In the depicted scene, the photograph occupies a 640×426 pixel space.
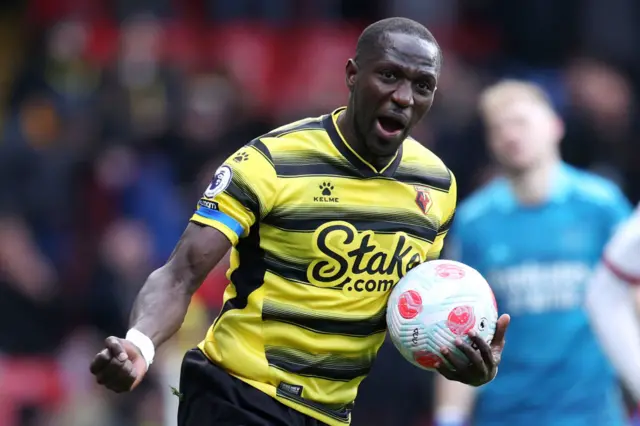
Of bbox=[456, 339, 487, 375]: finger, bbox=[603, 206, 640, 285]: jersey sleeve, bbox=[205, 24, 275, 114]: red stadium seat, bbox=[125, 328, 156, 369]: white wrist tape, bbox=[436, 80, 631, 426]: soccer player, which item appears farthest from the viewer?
bbox=[205, 24, 275, 114]: red stadium seat

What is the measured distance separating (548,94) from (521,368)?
589cm

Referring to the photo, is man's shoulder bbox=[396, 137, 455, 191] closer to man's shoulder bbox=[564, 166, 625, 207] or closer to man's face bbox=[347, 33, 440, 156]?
man's face bbox=[347, 33, 440, 156]

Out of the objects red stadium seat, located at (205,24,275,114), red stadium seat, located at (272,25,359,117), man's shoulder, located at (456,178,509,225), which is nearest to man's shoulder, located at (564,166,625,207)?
man's shoulder, located at (456,178,509,225)

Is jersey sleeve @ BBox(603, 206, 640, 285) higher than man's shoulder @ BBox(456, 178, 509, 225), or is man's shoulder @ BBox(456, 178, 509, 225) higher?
jersey sleeve @ BBox(603, 206, 640, 285)

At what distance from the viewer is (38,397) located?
39.3 feet

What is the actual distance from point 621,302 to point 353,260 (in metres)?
1.51

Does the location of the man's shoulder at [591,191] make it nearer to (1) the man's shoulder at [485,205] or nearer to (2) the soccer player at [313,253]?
(1) the man's shoulder at [485,205]

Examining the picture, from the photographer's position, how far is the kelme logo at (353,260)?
215 inches

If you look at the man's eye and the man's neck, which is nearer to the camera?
the man's eye

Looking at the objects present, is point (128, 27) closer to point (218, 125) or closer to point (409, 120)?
point (218, 125)

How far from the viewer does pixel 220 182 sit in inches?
210

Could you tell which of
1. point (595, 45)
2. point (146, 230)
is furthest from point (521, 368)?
point (595, 45)

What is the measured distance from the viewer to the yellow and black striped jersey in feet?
17.9

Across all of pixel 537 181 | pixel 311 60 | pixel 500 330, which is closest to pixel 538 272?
pixel 537 181
